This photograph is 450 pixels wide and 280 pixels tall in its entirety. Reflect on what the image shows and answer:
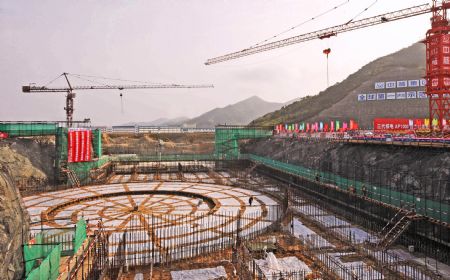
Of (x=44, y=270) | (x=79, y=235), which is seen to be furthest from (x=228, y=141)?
(x=44, y=270)

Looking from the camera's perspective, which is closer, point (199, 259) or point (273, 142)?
point (199, 259)

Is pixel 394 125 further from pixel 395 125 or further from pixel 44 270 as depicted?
pixel 44 270

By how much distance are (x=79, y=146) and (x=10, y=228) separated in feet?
126

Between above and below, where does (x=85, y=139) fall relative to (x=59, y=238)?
above

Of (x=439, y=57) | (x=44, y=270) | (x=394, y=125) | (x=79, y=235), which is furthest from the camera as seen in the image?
(x=394, y=125)

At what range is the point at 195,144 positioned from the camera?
111312 millimetres

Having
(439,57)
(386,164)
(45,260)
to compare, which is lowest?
(45,260)

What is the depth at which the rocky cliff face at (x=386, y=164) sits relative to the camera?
26438mm

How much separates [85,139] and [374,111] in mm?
88473

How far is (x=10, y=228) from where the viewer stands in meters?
15.6

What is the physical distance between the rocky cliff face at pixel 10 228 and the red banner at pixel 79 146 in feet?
113

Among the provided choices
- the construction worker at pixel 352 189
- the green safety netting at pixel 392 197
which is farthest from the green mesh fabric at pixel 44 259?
the construction worker at pixel 352 189

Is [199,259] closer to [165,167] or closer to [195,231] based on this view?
[195,231]

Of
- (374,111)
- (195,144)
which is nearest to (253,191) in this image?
(195,144)
